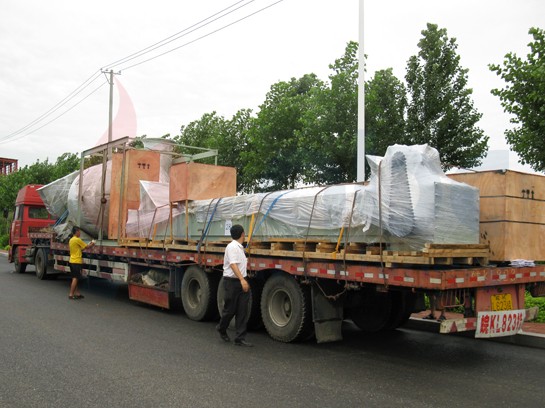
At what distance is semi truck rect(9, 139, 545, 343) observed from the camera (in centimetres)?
558

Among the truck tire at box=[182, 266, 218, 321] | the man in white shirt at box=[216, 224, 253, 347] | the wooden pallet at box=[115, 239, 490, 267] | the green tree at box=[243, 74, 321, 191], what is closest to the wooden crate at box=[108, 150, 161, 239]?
the truck tire at box=[182, 266, 218, 321]

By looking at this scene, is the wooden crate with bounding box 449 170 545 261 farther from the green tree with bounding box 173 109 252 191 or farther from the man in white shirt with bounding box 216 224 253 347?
the green tree with bounding box 173 109 252 191

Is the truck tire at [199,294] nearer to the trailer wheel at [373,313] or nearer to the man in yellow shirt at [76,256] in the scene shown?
the trailer wheel at [373,313]

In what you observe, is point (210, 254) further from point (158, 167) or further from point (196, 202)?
point (158, 167)

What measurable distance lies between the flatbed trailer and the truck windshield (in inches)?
353

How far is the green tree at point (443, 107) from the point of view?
15.5 metres

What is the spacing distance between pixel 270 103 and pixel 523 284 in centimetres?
1366

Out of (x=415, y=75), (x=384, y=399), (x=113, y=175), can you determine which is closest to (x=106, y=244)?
(x=113, y=175)

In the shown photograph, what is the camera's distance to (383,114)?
16.5m

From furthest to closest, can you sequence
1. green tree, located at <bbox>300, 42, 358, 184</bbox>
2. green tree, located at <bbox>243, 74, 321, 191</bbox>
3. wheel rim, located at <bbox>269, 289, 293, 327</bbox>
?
green tree, located at <bbox>243, 74, 321, 191</bbox> < green tree, located at <bbox>300, 42, 358, 184</bbox> < wheel rim, located at <bbox>269, 289, 293, 327</bbox>

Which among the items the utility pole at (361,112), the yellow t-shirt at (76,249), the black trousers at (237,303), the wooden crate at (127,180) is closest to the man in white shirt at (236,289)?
the black trousers at (237,303)

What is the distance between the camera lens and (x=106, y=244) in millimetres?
11648

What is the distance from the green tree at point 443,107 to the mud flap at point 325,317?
32.7 ft

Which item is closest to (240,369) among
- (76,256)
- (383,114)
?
(76,256)
